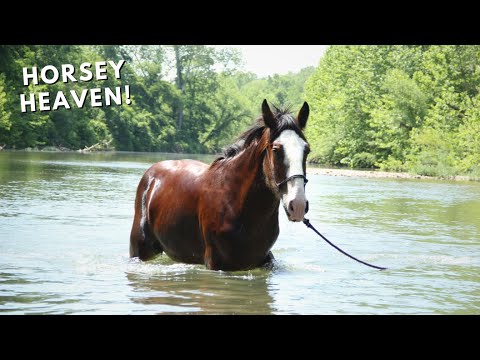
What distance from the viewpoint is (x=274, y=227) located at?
7512 mm

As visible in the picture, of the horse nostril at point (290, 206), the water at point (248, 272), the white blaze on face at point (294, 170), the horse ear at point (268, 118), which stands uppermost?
the horse ear at point (268, 118)

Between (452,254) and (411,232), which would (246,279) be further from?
(411,232)

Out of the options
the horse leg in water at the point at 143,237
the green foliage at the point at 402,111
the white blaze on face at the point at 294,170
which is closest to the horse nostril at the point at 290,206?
the white blaze on face at the point at 294,170

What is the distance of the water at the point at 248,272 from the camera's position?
7078 millimetres

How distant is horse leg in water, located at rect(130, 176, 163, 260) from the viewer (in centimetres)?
880

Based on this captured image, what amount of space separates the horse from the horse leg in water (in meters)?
0.01

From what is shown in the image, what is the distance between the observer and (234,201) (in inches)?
297

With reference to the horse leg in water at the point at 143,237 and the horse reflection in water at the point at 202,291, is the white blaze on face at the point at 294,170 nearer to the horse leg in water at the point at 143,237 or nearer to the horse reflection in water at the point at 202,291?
the horse reflection in water at the point at 202,291

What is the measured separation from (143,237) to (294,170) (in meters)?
2.76

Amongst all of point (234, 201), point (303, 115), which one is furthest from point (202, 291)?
point (303, 115)

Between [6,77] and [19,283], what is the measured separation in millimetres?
57206

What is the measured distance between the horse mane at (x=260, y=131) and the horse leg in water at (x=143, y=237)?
4.28ft
